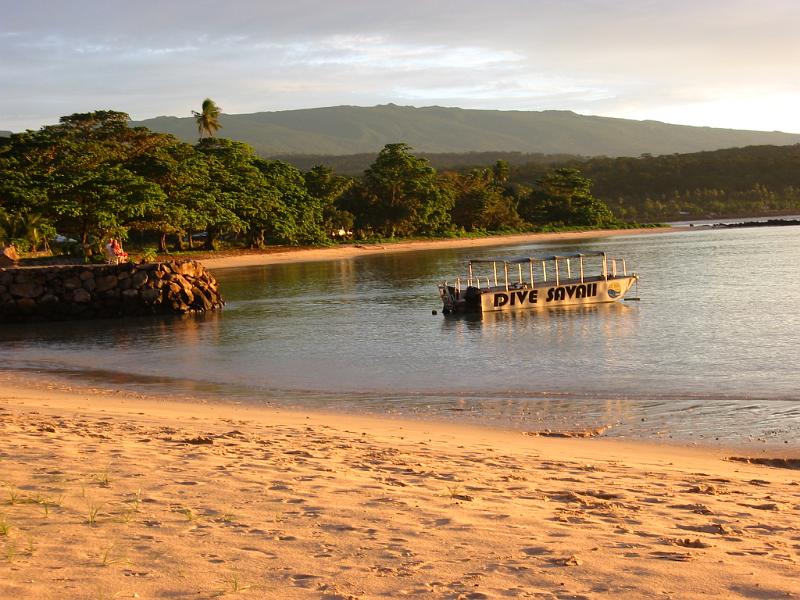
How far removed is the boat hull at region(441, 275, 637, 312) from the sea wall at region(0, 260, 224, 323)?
481 inches

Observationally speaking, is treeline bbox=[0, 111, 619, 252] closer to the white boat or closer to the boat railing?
the boat railing

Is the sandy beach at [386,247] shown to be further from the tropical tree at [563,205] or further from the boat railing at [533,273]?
the boat railing at [533,273]

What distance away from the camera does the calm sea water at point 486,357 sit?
1652 cm

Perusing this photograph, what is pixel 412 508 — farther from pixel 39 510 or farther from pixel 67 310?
pixel 67 310

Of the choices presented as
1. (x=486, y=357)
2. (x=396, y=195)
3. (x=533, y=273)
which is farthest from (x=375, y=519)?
(x=396, y=195)

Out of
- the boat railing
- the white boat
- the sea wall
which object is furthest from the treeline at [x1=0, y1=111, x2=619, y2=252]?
the white boat

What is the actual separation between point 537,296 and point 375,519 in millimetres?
34071

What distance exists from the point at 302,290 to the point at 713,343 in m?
29.1

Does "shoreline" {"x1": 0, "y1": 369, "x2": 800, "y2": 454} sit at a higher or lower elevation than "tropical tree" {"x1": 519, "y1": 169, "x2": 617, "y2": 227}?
lower

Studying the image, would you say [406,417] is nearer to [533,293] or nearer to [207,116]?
[533,293]

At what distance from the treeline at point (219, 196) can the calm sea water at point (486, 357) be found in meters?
15.0

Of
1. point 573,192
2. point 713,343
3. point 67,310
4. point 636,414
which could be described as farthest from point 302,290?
point 573,192

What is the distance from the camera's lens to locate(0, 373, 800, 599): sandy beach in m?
6.14

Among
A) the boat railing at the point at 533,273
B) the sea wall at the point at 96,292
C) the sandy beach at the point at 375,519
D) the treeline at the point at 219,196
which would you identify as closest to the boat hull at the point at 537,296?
the boat railing at the point at 533,273
